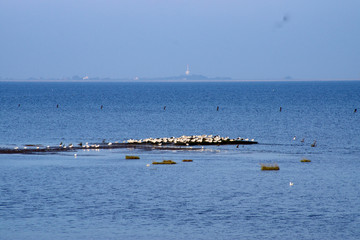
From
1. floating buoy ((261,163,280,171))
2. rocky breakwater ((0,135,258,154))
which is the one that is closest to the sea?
floating buoy ((261,163,280,171))

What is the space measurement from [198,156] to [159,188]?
19.7m

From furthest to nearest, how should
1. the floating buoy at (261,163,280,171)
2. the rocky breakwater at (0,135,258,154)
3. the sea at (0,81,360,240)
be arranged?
the rocky breakwater at (0,135,258,154)
the floating buoy at (261,163,280,171)
the sea at (0,81,360,240)

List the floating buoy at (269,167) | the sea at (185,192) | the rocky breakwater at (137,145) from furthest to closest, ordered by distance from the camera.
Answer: the rocky breakwater at (137,145) < the floating buoy at (269,167) < the sea at (185,192)

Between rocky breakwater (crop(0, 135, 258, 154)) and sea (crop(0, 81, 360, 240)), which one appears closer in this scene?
sea (crop(0, 81, 360, 240))

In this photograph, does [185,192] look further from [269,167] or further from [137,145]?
[137,145]

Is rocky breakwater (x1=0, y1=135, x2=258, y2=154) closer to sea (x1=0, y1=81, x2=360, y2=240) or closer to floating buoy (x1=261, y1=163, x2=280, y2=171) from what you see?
sea (x1=0, y1=81, x2=360, y2=240)

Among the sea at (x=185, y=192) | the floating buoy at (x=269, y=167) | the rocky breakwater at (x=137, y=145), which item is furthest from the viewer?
the rocky breakwater at (x=137, y=145)

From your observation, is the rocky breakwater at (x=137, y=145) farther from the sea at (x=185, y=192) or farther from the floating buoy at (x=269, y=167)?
the floating buoy at (x=269, y=167)

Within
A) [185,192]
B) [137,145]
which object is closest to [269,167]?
[185,192]

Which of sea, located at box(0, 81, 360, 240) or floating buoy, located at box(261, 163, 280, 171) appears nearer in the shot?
sea, located at box(0, 81, 360, 240)

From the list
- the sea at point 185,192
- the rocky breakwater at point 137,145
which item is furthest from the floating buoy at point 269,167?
the rocky breakwater at point 137,145

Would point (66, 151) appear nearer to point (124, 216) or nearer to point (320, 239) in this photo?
point (124, 216)

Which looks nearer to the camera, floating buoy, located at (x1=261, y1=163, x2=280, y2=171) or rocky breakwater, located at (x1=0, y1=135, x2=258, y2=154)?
Answer: floating buoy, located at (x1=261, y1=163, x2=280, y2=171)

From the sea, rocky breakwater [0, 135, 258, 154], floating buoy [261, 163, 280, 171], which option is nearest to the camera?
the sea
